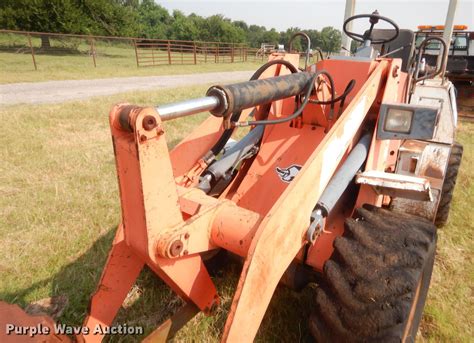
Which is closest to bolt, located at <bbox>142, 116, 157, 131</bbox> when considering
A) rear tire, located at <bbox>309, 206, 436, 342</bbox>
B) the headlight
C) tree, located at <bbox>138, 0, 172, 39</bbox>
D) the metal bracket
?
rear tire, located at <bbox>309, 206, 436, 342</bbox>

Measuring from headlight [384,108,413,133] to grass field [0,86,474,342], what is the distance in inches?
49.1

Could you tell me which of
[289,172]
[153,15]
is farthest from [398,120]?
[153,15]

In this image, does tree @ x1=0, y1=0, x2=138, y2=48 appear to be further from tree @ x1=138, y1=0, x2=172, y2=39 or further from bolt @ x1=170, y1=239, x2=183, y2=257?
tree @ x1=138, y1=0, x2=172, y2=39

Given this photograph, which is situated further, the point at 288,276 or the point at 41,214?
the point at 41,214

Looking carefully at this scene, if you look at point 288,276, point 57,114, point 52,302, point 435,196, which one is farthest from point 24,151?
point 435,196

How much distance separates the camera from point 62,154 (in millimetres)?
5125

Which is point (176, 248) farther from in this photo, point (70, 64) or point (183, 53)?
point (183, 53)

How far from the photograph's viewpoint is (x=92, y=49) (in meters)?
18.5

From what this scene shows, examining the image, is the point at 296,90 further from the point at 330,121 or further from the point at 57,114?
the point at 57,114

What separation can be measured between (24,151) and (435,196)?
508 centimetres

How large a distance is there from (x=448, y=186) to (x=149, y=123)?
10.2 feet

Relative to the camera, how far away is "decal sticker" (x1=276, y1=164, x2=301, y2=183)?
235 centimetres

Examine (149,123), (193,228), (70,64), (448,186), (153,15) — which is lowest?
(70,64)

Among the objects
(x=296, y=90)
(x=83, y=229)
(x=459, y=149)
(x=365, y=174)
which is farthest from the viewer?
(x=459, y=149)
